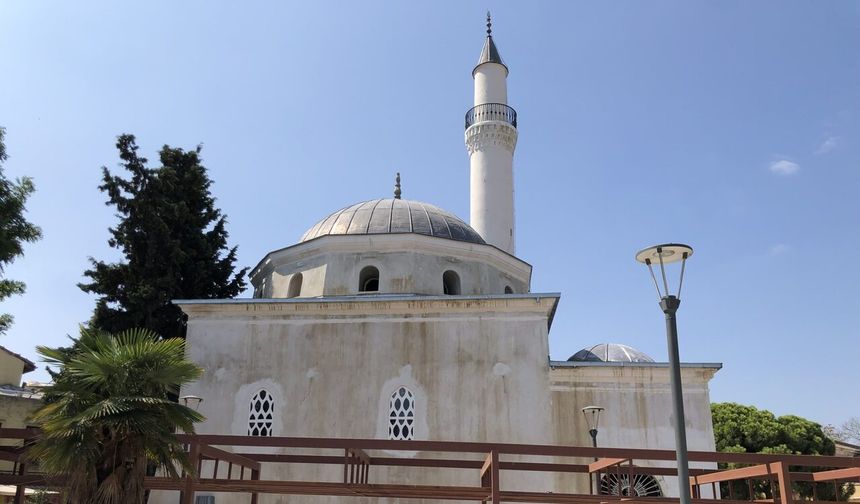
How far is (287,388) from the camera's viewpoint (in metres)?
15.9

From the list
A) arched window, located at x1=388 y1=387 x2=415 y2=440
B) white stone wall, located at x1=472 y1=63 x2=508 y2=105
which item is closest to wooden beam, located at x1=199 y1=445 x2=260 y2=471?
arched window, located at x1=388 y1=387 x2=415 y2=440

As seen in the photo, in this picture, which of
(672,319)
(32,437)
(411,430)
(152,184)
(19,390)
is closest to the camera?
(672,319)

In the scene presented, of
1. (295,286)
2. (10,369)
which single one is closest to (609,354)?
(295,286)

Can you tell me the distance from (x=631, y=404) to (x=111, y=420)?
1043cm

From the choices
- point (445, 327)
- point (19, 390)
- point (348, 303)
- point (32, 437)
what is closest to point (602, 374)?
point (445, 327)

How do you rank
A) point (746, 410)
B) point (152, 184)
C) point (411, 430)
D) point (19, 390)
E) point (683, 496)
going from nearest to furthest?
point (683, 496)
point (411, 430)
point (152, 184)
point (19, 390)
point (746, 410)

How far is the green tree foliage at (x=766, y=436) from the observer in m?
26.2

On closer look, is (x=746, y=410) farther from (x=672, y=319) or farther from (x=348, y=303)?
(x=672, y=319)

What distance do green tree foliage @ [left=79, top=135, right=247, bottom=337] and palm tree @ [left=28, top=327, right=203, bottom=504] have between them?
9.61 metres

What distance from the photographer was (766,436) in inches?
1053

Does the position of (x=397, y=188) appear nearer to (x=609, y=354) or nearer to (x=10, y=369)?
(x=609, y=354)

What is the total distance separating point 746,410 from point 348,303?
1879 cm

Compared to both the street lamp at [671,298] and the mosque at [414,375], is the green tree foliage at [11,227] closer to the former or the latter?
the mosque at [414,375]

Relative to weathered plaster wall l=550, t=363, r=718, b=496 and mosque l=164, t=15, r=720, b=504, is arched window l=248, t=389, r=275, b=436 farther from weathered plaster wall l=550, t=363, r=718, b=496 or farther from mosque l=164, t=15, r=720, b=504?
weathered plaster wall l=550, t=363, r=718, b=496
